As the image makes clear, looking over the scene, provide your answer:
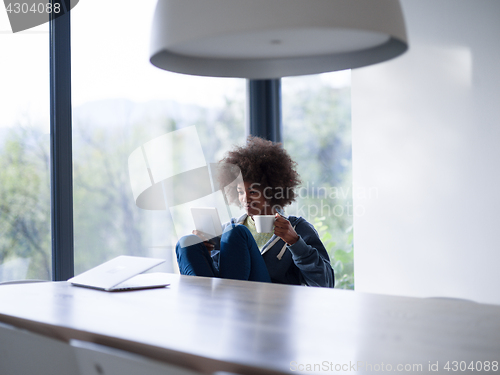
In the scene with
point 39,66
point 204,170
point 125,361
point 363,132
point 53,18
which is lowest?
point 125,361

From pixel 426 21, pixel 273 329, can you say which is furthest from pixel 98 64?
pixel 273 329

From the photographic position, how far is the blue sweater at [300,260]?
205 cm

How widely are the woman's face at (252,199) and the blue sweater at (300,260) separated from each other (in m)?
0.22

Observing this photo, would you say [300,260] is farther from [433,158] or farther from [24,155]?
[24,155]

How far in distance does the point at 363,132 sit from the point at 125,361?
2.31 metres

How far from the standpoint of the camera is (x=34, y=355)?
36.8 inches

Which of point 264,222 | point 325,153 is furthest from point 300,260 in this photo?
point 325,153

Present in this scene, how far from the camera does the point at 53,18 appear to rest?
225cm

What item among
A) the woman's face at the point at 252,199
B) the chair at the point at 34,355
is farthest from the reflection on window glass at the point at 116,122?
the chair at the point at 34,355

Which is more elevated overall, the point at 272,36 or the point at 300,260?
the point at 272,36

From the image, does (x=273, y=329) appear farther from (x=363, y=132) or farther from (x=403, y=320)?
(x=363, y=132)

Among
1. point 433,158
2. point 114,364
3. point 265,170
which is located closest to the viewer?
point 114,364

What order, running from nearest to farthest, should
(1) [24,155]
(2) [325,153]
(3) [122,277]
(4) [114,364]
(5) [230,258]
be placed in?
1. (4) [114,364]
2. (3) [122,277]
3. (5) [230,258]
4. (1) [24,155]
5. (2) [325,153]

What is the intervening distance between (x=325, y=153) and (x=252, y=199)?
100 centimetres
